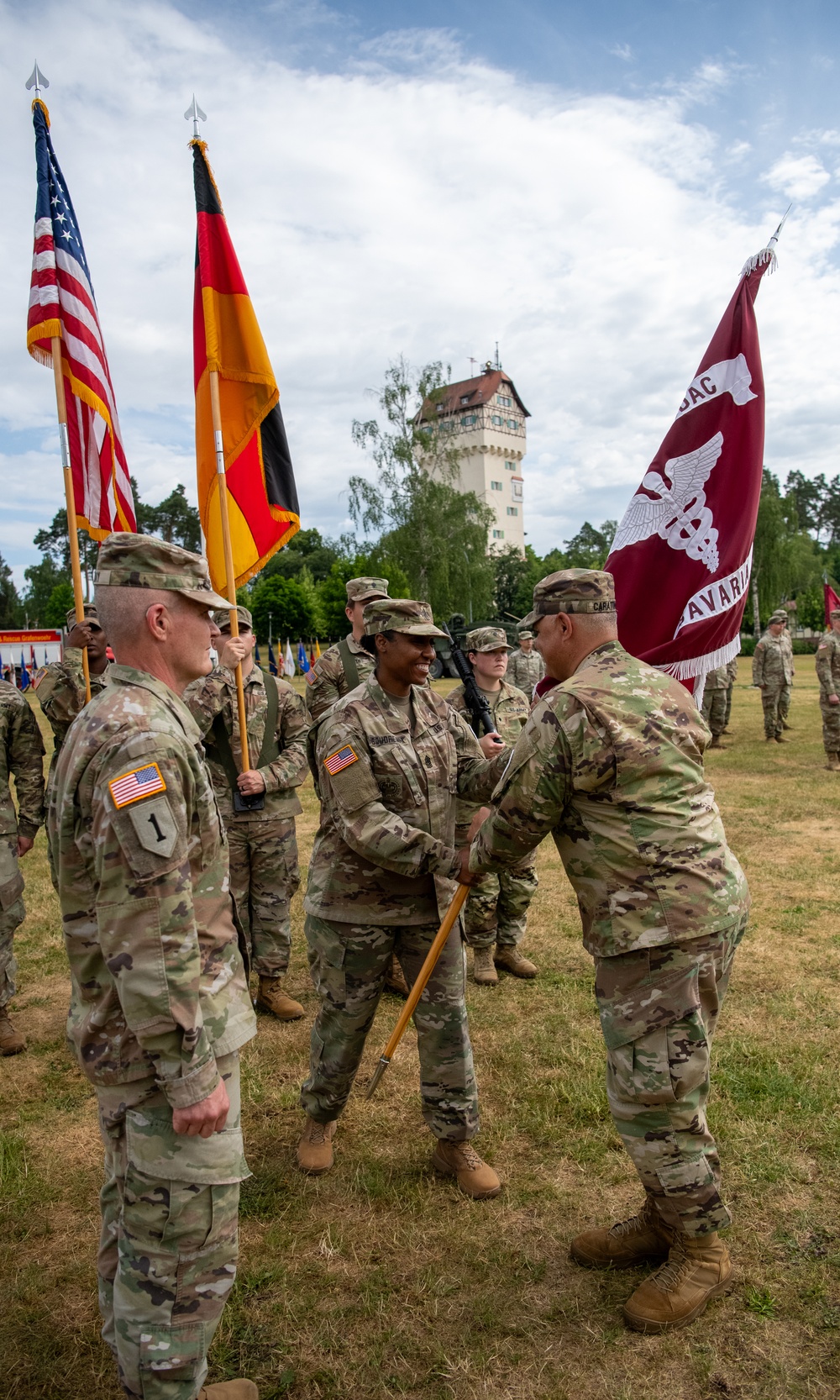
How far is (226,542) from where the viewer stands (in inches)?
187

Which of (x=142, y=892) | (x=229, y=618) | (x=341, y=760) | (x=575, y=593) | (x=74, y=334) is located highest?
(x=74, y=334)

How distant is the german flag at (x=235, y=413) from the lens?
16.6 ft

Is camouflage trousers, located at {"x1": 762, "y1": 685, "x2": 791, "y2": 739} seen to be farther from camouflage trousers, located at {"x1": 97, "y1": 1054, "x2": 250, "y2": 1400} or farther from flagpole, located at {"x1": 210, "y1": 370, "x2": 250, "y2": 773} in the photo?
camouflage trousers, located at {"x1": 97, "y1": 1054, "x2": 250, "y2": 1400}

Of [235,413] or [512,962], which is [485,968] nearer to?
[512,962]

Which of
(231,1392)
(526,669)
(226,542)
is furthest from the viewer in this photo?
(526,669)

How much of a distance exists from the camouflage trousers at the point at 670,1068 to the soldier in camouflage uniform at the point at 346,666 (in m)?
3.16

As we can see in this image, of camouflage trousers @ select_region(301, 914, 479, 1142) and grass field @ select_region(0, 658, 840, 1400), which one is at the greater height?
camouflage trousers @ select_region(301, 914, 479, 1142)

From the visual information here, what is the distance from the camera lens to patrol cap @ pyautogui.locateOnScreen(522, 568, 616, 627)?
301 cm

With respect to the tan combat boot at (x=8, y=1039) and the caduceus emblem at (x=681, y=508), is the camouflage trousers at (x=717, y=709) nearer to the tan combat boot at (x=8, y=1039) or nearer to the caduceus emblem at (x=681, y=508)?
the caduceus emblem at (x=681, y=508)

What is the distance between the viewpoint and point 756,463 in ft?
14.4

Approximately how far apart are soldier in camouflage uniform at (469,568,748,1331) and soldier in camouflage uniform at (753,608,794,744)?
43.0 feet

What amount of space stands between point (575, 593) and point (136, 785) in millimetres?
1670

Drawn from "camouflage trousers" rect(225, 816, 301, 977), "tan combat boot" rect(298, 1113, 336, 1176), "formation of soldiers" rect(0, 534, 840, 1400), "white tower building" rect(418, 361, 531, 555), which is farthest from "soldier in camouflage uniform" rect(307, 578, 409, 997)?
"white tower building" rect(418, 361, 531, 555)

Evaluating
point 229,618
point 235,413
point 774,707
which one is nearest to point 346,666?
point 229,618
